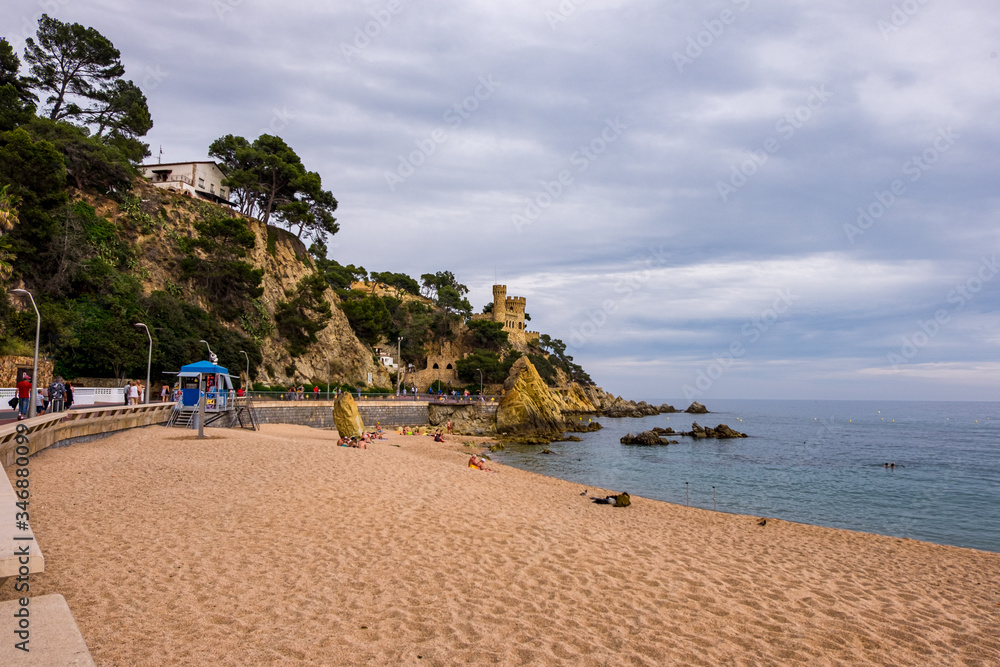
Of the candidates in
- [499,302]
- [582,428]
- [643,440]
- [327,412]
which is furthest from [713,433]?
[499,302]

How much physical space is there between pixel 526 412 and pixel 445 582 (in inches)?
1573

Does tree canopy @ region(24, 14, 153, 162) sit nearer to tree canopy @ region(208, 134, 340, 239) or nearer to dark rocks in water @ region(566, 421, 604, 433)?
tree canopy @ region(208, 134, 340, 239)

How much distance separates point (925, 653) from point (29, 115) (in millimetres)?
50274

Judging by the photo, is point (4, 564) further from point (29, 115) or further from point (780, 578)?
point (29, 115)

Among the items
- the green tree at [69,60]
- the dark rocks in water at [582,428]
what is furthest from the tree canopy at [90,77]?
the dark rocks in water at [582,428]

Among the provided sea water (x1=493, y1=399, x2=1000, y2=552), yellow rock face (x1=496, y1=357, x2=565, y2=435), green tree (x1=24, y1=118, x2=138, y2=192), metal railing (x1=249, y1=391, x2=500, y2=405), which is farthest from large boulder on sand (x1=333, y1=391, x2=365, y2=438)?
green tree (x1=24, y1=118, x2=138, y2=192)

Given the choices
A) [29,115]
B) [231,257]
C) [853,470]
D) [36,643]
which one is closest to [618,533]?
[36,643]

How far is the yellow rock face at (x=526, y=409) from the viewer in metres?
46.2

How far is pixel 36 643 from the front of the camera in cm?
364

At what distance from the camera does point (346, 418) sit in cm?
2478

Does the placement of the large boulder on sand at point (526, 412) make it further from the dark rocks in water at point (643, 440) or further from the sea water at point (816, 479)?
the dark rocks in water at point (643, 440)

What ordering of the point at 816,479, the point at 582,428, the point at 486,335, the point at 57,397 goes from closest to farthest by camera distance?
the point at 57,397 < the point at 816,479 < the point at 582,428 < the point at 486,335

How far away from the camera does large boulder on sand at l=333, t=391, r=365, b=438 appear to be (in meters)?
24.6

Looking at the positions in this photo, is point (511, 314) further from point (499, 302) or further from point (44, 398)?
point (44, 398)
